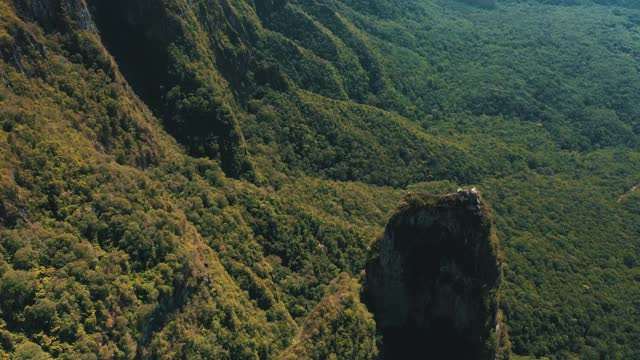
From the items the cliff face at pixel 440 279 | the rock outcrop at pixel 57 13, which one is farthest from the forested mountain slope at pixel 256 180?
the cliff face at pixel 440 279

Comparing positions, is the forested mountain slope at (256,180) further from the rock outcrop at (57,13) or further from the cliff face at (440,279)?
the cliff face at (440,279)

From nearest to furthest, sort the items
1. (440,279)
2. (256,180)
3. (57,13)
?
1. (440,279)
2. (57,13)
3. (256,180)

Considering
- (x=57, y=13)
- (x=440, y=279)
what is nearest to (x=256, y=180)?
(x=57, y=13)

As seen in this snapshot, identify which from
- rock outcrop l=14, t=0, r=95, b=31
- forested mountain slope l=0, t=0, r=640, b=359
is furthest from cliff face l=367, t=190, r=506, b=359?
rock outcrop l=14, t=0, r=95, b=31

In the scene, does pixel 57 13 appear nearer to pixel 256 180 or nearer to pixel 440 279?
pixel 256 180

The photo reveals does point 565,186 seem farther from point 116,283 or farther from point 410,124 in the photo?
point 116,283

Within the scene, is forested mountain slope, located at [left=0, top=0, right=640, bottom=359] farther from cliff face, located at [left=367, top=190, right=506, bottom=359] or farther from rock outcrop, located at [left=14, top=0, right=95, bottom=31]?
cliff face, located at [left=367, top=190, right=506, bottom=359]
